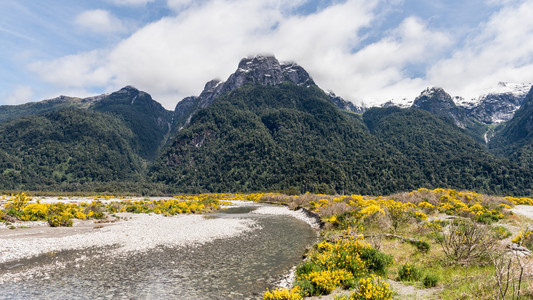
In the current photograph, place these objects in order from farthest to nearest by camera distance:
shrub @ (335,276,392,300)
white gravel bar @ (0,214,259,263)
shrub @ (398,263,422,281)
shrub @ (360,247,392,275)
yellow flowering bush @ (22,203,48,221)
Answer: yellow flowering bush @ (22,203,48,221) → white gravel bar @ (0,214,259,263) → shrub @ (360,247,392,275) → shrub @ (398,263,422,281) → shrub @ (335,276,392,300)

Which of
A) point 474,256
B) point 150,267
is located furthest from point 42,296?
point 474,256

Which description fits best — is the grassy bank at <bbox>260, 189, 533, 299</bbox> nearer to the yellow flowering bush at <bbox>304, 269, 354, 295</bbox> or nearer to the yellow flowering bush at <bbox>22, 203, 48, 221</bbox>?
the yellow flowering bush at <bbox>304, 269, 354, 295</bbox>

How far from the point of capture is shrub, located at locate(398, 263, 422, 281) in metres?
13.8

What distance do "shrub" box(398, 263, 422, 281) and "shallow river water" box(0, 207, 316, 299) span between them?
7.47 metres

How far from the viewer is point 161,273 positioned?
Answer: 18031mm

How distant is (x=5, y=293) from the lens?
45.9ft

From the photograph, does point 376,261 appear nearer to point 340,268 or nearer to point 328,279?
point 340,268

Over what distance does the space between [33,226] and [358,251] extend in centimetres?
4148

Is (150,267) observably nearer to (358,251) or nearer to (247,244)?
(247,244)

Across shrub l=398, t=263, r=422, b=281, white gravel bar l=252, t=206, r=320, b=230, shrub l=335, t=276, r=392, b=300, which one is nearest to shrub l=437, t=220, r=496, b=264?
shrub l=398, t=263, r=422, b=281

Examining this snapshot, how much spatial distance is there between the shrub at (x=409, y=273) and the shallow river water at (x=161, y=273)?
7473mm

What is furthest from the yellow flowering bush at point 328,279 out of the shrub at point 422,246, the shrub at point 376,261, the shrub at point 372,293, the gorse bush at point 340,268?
the shrub at point 422,246

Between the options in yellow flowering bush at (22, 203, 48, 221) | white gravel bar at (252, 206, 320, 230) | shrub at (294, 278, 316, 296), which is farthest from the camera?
white gravel bar at (252, 206, 320, 230)

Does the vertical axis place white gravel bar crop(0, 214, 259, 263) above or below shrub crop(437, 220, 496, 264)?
below
